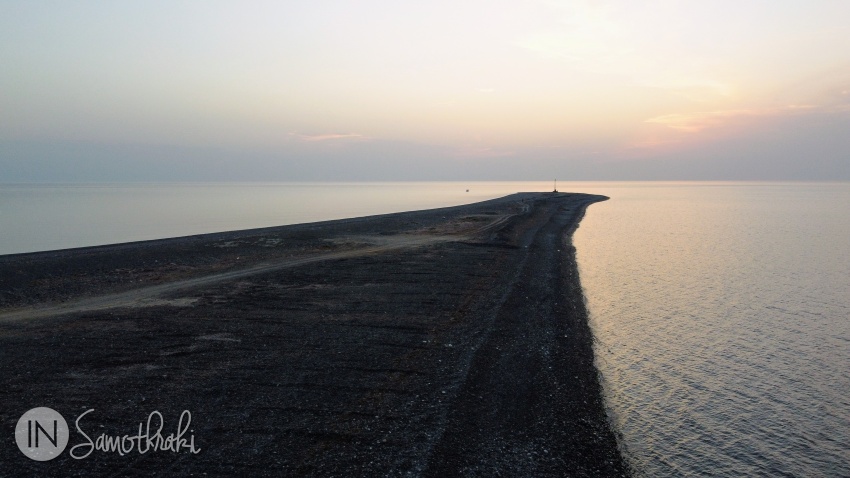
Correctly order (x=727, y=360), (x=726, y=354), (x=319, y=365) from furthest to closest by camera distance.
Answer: (x=726, y=354), (x=727, y=360), (x=319, y=365)

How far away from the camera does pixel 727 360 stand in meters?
16.0

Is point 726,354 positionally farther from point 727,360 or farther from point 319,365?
point 319,365

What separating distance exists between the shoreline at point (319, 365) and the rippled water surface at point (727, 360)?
3.94 ft

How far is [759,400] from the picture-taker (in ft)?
42.4

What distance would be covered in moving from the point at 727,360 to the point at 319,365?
13.2 m

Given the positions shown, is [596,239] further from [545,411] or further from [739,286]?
[545,411]

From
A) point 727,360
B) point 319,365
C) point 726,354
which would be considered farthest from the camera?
point 726,354

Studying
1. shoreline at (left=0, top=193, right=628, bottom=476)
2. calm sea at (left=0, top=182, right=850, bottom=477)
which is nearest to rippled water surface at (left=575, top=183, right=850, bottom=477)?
calm sea at (left=0, top=182, right=850, bottom=477)

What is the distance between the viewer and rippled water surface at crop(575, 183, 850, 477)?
10508 millimetres

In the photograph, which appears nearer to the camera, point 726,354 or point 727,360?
point 727,360

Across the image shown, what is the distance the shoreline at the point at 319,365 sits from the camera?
9.56 m

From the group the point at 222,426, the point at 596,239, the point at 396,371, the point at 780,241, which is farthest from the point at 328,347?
the point at 780,241

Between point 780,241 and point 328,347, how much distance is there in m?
49.9

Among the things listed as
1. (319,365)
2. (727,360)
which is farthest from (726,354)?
(319,365)
